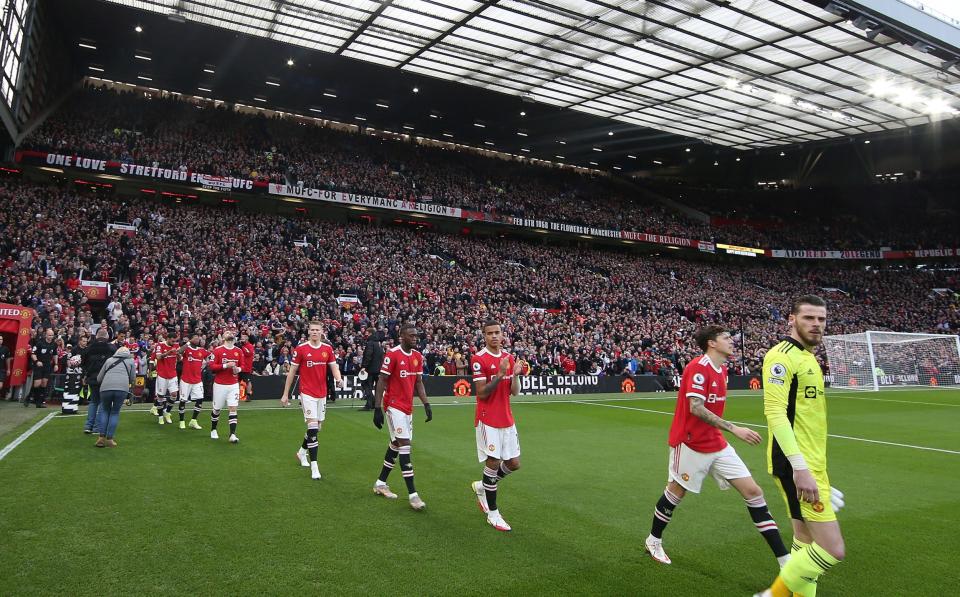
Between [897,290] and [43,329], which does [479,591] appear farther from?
[897,290]

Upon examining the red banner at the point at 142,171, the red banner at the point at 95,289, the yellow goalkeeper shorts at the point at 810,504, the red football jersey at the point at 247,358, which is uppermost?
the red banner at the point at 142,171

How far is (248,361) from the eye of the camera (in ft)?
49.7

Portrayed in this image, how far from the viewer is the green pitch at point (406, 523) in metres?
4.84

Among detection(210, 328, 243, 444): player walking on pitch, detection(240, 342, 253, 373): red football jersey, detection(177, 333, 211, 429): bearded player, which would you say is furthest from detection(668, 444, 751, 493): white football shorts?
detection(240, 342, 253, 373): red football jersey

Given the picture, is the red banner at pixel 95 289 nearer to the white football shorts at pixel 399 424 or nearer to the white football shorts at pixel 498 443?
the white football shorts at pixel 399 424

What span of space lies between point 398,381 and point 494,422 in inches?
64.9

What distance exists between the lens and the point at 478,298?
110 ft

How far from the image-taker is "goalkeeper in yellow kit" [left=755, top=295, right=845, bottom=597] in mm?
3670

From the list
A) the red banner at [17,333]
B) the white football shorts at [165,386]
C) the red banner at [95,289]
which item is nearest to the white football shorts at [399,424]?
the white football shorts at [165,386]

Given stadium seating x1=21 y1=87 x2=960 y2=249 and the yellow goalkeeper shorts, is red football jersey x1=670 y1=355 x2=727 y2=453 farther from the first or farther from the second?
stadium seating x1=21 y1=87 x2=960 y2=249

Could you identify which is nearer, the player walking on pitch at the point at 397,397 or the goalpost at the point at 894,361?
the player walking on pitch at the point at 397,397

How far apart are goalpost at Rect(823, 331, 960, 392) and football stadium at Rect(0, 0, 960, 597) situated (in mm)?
247

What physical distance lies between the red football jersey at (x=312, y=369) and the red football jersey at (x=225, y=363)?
9.03 feet

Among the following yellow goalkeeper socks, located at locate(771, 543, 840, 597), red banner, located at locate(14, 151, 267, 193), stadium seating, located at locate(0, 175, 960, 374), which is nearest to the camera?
yellow goalkeeper socks, located at locate(771, 543, 840, 597)
